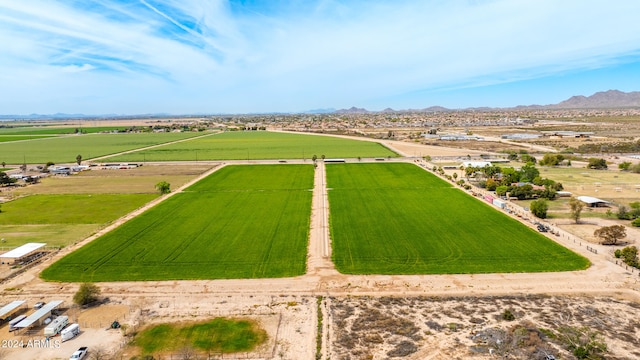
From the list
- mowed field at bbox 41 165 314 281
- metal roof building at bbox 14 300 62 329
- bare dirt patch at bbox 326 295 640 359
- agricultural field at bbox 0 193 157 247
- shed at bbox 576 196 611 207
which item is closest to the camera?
bare dirt patch at bbox 326 295 640 359

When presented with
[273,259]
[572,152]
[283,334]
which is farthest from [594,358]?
[572,152]

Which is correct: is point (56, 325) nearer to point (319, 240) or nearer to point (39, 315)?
point (39, 315)

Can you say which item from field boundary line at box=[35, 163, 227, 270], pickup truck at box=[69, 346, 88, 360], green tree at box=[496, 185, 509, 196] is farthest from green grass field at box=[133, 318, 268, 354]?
green tree at box=[496, 185, 509, 196]

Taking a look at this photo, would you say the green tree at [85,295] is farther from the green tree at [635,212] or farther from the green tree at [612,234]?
the green tree at [635,212]

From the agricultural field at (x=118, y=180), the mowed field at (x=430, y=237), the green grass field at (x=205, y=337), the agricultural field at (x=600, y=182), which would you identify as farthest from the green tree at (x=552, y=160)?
the green grass field at (x=205, y=337)

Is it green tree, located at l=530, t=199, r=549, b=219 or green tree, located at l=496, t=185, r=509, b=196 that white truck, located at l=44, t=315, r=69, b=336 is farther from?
green tree, located at l=496, t=185, r=509, b=196

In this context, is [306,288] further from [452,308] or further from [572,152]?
[572,152]
